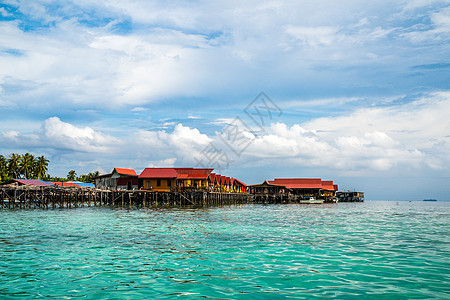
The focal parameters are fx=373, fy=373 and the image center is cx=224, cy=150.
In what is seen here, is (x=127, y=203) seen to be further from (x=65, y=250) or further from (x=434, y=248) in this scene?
(x=434, y=248)

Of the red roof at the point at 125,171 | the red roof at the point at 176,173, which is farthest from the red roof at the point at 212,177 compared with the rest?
the red roof at the point at 125,171

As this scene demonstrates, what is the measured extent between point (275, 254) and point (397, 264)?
4.22 m

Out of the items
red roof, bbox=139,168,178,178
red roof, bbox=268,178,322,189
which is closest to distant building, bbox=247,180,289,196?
red roof, bbox=268,178,322,189

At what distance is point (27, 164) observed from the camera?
9481cm

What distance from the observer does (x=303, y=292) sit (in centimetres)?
913

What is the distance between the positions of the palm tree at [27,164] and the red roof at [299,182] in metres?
65.2

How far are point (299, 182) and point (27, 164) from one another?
244 ft

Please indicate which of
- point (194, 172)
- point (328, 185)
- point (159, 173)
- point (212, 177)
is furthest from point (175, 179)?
point (328, 185)

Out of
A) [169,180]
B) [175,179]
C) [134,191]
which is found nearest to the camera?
[134,191]

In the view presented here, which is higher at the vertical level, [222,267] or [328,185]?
[328,185]

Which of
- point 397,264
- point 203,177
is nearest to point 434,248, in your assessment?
point 397,264

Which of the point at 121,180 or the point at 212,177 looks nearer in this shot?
the point at 121,180

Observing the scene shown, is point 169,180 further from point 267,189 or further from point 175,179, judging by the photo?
point 267,189

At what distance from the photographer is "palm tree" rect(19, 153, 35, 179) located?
94.2 meters
